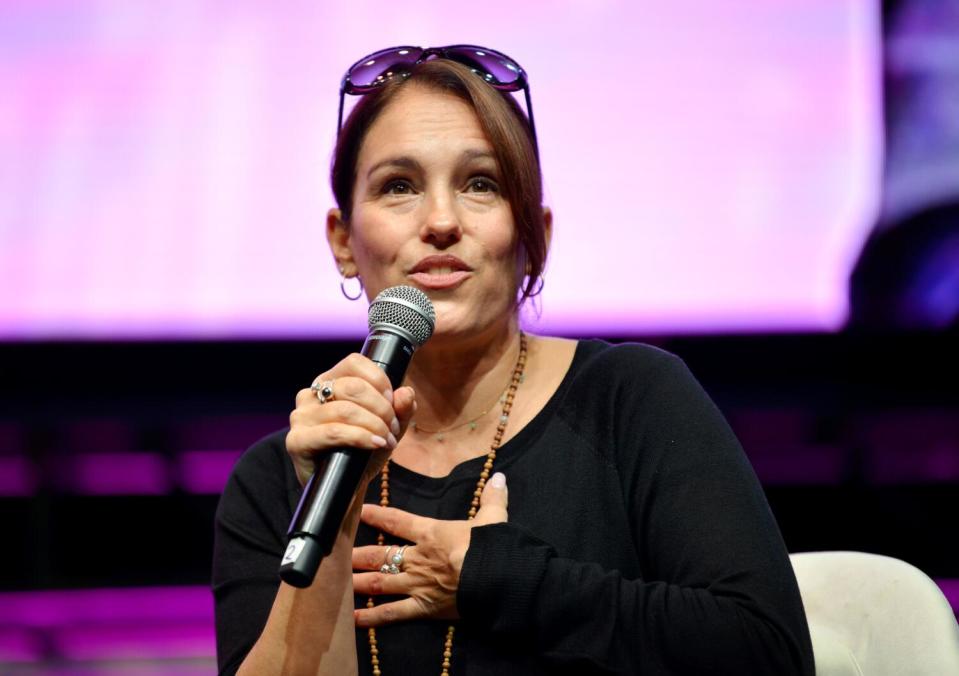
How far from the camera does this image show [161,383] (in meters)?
3.45

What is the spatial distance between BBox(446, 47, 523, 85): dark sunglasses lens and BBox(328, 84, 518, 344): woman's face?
72mm

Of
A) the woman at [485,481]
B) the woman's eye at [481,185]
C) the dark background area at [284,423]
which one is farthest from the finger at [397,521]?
the dark background area at [284,423]

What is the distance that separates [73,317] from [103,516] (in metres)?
0.68

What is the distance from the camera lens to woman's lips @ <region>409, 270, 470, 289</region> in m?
1.40

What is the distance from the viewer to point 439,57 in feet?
5.27

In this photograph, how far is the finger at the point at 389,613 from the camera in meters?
1.35

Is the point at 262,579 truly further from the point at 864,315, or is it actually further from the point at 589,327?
the point at 864,315

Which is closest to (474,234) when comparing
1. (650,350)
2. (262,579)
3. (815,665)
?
(650,350)

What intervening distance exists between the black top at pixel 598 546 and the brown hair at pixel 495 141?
22 centimetres

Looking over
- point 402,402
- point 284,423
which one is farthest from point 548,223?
point 284,423

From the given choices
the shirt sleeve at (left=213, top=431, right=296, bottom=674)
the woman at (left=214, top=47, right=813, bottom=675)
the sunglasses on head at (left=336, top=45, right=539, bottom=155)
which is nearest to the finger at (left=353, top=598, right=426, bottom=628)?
the woman at (left=214, top=47, right=813, bottom=675)

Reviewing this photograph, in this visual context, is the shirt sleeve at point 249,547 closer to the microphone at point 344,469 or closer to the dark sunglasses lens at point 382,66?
the microphone at point 344,469

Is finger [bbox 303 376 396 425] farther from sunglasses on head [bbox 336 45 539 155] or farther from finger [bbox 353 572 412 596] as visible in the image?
sunglasses on head [bbox 336 45 539 155]

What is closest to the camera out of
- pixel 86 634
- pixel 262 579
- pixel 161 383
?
pixel 262 579
